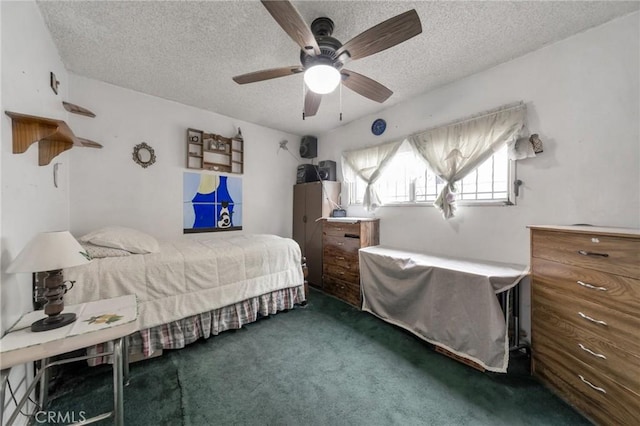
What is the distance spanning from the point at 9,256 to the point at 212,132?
2.52m

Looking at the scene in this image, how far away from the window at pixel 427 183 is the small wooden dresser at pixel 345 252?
0.51 m

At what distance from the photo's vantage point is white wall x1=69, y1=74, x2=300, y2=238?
2.45 m

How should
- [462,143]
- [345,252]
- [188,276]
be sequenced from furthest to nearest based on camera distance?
[345,252] < [462,143] < [188,276]

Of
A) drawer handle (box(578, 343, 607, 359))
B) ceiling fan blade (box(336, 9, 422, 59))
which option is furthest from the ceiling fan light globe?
drawer handle (box(578, 343, 607, 359))

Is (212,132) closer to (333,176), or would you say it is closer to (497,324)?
(333,176)

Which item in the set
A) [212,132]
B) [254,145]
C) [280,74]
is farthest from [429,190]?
[212,132]

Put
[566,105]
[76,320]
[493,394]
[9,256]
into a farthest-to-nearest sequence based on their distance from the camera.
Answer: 1. [566,105]
2. [493,394]
3. [76,320]
4. [9,256]

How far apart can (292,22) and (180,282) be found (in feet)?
7.02

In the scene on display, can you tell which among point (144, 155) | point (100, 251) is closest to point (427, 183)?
point (100, 251)

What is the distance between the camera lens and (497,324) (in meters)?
1.68

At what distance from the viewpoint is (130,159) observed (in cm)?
271

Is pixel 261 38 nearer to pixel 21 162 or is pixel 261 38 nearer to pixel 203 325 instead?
pixel 21 162

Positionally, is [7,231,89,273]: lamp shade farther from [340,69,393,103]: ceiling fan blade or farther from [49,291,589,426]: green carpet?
[340,69,393,103]: ceiling fan blade

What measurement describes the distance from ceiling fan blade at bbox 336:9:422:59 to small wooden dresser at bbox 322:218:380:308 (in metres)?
1.89
